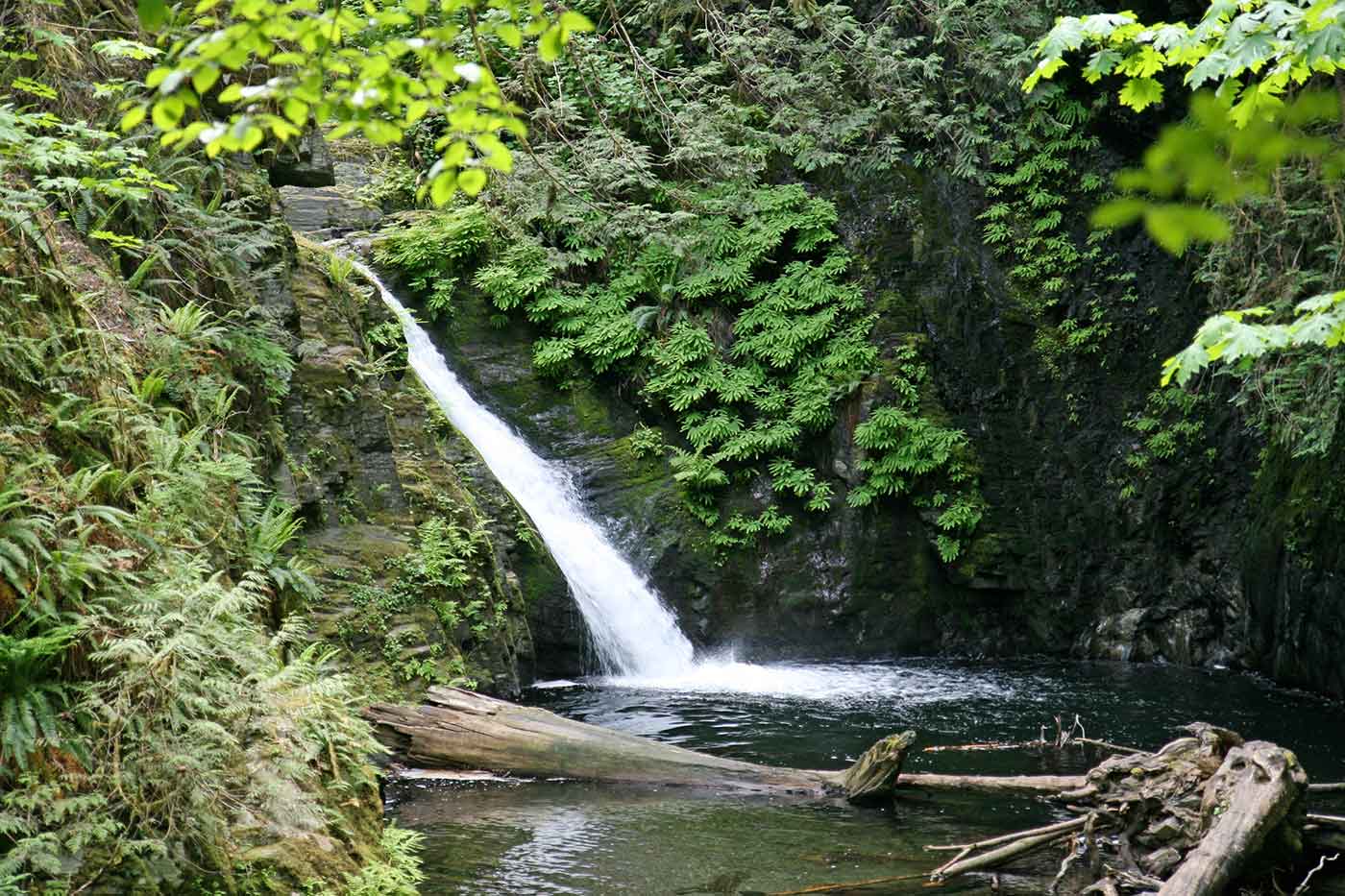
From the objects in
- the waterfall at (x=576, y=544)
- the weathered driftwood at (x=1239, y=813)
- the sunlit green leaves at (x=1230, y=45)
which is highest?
the sunlit green leaves at (x=1230, y=45)

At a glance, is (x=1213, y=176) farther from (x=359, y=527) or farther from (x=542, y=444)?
(x=542, y=444)

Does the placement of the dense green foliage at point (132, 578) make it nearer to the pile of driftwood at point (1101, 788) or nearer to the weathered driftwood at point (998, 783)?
the pile of driftwood at point (1101, 788)

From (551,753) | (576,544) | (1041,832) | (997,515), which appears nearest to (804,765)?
(551,753)

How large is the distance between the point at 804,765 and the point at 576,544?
5.79 meters

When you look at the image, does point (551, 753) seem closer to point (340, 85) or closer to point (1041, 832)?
point (1041, 832)

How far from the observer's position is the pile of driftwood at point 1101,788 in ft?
17.2

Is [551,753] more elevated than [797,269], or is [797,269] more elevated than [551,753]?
[797,269]

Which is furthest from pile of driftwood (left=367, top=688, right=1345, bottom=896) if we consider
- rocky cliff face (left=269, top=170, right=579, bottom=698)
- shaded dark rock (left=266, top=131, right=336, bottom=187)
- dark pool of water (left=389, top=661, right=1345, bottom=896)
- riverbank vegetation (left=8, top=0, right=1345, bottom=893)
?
shaded dark rock (left=266, top=131, right=336, bottom=187)

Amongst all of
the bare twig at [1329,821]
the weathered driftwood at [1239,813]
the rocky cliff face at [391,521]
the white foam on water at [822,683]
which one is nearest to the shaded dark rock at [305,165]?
the rocky cliff face at [391,521]

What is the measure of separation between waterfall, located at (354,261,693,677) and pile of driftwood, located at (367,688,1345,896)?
15.2ft

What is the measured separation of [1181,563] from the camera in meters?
13.7

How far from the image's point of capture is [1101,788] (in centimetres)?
595

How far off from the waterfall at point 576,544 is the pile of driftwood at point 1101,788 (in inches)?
182

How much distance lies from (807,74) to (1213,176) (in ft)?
43.8
